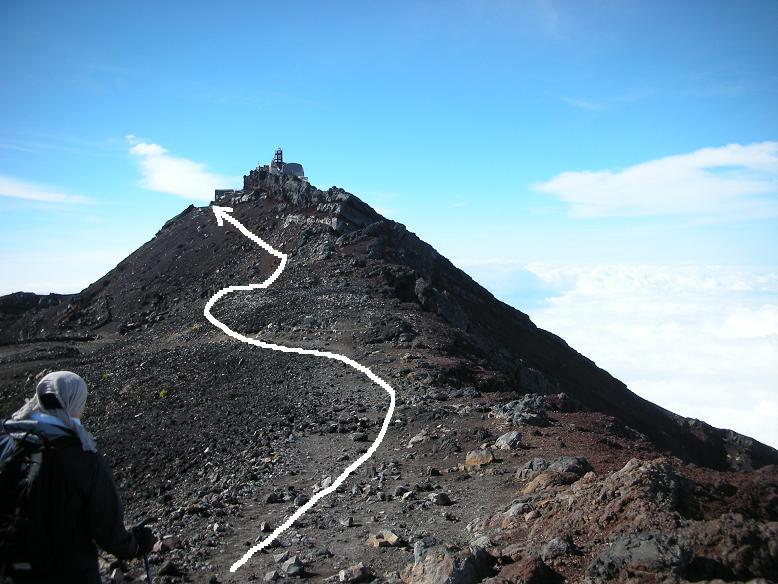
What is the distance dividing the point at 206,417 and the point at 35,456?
11444 millimetres

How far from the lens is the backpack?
424 cm

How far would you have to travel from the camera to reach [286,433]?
522 inches

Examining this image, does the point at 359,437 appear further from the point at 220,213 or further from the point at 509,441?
the point at 220,213

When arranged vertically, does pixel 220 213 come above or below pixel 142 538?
above

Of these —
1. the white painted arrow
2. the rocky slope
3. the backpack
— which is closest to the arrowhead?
the white painted arrow

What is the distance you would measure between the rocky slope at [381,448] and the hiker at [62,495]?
120 inches

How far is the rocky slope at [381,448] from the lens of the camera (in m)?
6.26

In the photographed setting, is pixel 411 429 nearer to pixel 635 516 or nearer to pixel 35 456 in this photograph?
pixel 635 516

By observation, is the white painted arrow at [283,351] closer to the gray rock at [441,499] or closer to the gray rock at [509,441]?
the gray rock at [441,499]

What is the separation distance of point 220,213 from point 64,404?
42456 mm

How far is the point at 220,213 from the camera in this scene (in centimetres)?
4547

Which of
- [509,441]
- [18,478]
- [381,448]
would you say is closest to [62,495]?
[18,478]

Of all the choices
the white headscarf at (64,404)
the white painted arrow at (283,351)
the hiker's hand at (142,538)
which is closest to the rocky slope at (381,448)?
the white painted arrow at (283,351)

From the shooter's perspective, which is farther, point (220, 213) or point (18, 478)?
point (220, 213)
